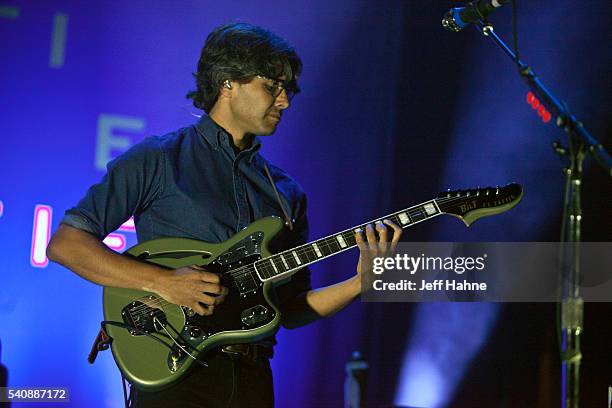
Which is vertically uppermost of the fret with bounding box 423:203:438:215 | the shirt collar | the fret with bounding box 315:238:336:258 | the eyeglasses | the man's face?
the eyeglasses

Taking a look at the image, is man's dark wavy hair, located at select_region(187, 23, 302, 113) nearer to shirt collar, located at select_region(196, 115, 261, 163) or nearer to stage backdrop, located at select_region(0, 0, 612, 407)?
shirt collar, located at select_region(196, 115, 261, 163)

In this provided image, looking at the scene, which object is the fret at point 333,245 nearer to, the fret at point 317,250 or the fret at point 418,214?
the fret at point 317,250

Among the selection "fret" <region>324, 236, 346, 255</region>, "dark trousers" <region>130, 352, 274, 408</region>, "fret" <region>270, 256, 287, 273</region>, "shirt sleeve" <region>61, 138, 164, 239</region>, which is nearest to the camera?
"dark trousers" <region>130, 352, 274, 408</region>

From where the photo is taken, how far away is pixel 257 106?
2.81 metres

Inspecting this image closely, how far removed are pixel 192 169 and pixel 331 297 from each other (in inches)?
27.9

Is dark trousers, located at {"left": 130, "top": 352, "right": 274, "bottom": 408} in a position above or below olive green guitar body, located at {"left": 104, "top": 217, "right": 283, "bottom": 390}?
below

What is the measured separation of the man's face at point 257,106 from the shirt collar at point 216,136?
7 cm

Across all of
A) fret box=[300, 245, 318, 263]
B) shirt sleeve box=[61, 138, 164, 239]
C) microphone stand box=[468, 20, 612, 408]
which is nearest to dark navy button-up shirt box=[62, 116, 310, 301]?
shirt sleeve box=[61, 138, 164, 239]

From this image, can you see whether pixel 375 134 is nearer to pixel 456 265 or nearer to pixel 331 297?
pixel 456 265

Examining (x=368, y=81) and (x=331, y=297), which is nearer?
(x=331, y=297)

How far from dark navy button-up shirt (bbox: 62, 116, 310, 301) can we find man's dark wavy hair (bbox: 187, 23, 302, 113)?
187 millimetres

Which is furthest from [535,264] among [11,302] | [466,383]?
[11,302]

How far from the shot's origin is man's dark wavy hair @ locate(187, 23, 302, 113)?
2.85 metres

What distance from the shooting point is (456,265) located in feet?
13.3
